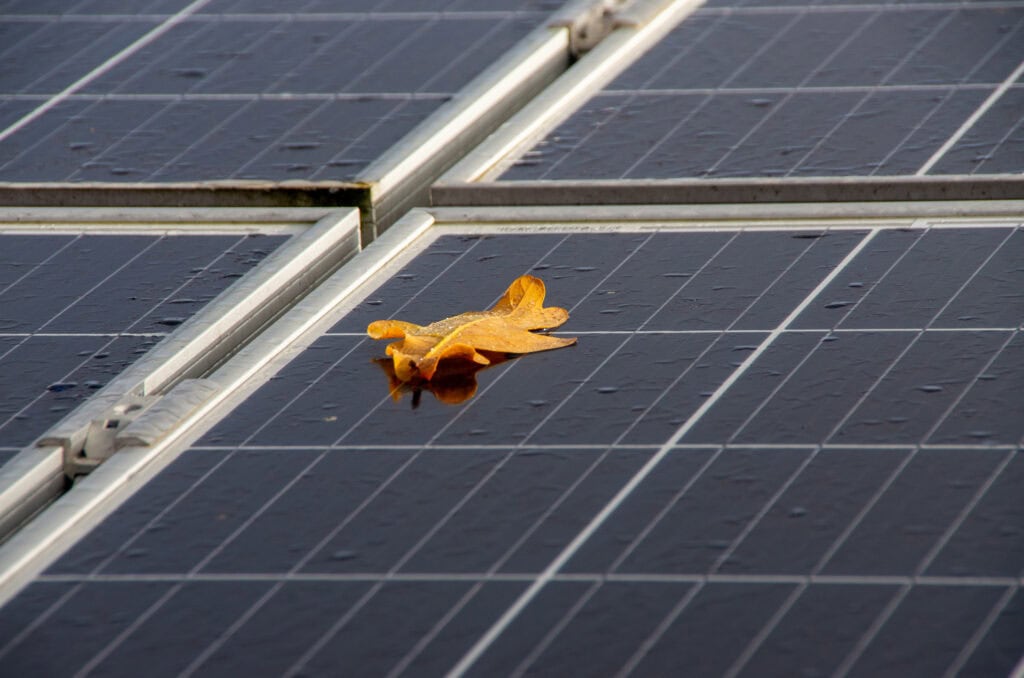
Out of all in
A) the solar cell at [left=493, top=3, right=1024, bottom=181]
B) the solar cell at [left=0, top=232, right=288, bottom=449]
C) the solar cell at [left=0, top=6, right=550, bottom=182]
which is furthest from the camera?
the solar cell at [left=0, top=6, right=550, bottom=182]

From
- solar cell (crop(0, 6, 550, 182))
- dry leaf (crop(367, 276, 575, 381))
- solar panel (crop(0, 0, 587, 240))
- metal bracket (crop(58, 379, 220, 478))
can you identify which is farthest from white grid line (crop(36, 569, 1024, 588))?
solar cell (crop(0, 6, 550, 182))

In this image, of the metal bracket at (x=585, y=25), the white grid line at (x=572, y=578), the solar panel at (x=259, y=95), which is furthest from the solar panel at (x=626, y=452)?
the metal bracket at (x=585, y=25)

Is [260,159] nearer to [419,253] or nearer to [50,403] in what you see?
[419,253]

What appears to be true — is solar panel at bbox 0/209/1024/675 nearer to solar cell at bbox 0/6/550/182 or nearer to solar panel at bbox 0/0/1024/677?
solar panel at bbox 0/0/1024/677

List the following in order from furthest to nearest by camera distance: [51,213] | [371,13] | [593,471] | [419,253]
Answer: [371,13] → [51,213] → [419,253] → [593,471]

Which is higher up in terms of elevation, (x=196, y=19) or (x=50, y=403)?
(x=196, y=19)

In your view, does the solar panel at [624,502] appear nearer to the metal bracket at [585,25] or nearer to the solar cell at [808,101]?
the solar cell at [808,101]

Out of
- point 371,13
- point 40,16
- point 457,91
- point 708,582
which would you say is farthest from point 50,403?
point 40,16
